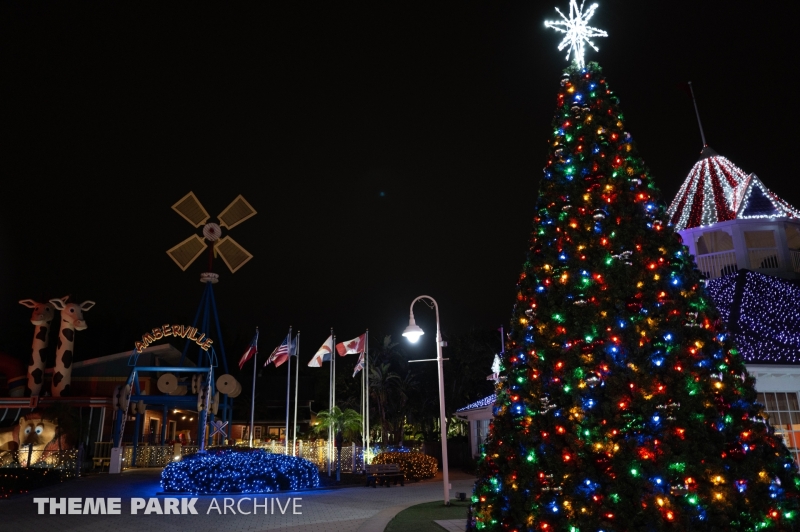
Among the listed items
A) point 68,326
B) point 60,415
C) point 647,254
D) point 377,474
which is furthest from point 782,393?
point 68,326

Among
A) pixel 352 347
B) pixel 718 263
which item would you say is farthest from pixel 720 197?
pixel 352 347

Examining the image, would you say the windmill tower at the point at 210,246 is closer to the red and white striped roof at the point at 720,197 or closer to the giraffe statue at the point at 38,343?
the giraffe statue at the point at 38,343

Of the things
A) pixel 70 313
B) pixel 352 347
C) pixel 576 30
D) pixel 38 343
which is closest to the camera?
pixel 576 30

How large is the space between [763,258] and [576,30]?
11753 millimetres

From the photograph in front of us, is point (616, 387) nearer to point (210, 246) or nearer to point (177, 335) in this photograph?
point (177, 335)

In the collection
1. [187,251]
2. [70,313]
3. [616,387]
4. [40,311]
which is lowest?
[616,387]

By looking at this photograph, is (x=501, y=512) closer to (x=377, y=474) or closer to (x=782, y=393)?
(x=782, y=393)

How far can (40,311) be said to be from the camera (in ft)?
90.9

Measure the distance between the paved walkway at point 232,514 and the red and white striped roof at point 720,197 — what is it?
37.0ft

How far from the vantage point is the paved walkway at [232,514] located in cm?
1074

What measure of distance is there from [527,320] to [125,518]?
10.4 meters

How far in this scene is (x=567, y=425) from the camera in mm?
5828

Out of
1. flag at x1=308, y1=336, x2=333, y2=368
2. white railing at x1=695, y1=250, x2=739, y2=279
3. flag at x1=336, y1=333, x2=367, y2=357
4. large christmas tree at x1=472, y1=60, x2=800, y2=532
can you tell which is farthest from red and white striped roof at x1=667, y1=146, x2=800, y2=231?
flag at x1=308, y1=336, x2=333, y2=368

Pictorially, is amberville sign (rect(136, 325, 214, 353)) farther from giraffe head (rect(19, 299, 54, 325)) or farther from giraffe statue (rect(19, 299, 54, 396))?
giraffe head (rect(19, 299, 54, 325))
